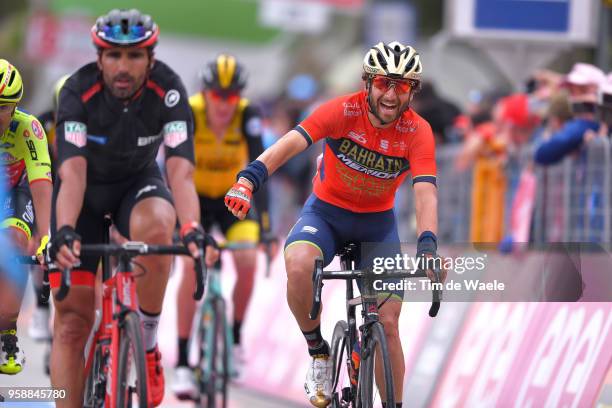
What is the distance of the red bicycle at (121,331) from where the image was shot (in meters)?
6.81

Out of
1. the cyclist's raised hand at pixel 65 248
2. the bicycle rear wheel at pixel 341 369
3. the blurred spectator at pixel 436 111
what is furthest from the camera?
the blurred spectator at pixel 436 111

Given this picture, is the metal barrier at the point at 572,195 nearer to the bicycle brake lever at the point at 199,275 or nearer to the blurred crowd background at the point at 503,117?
the blurred crowd background at the point at 503,117

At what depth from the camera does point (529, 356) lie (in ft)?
27.3

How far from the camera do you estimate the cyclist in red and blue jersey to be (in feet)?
23.2

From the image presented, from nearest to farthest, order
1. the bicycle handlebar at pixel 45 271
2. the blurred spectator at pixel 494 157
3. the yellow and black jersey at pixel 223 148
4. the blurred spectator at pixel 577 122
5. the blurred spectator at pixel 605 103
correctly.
→ the bicycle handlebar at pixel 45 271 → the blurred spectator at pixel 605 103 → the blurred spectator at pixel 577 122 → the yellow and black jersey at pixel 223 148 → the blurred spectator at pixel 494 157

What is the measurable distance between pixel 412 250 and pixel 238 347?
2.59m

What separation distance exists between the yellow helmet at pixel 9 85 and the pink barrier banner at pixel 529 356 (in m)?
3.29

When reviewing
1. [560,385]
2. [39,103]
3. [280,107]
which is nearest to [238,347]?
[560,385]

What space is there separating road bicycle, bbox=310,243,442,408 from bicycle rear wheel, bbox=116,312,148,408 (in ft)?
2.89

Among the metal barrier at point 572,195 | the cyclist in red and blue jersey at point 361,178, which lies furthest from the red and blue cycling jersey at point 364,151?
the metal barrier at point 572,195

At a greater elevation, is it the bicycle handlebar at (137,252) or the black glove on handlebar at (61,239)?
the black glove on handlebar at (61,239)

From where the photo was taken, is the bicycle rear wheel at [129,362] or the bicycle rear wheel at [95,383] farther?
the bicycle rear wheel at [95,383]

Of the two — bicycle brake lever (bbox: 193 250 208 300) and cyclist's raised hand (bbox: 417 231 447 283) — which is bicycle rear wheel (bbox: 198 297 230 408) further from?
cyclist's raised hand (bbox: 417 231 447 283)

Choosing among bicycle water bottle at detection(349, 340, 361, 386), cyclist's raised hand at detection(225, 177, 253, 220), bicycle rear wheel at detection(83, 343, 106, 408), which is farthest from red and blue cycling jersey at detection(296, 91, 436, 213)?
bicycle rear wheel at detection(83, 343, 106, 408)
